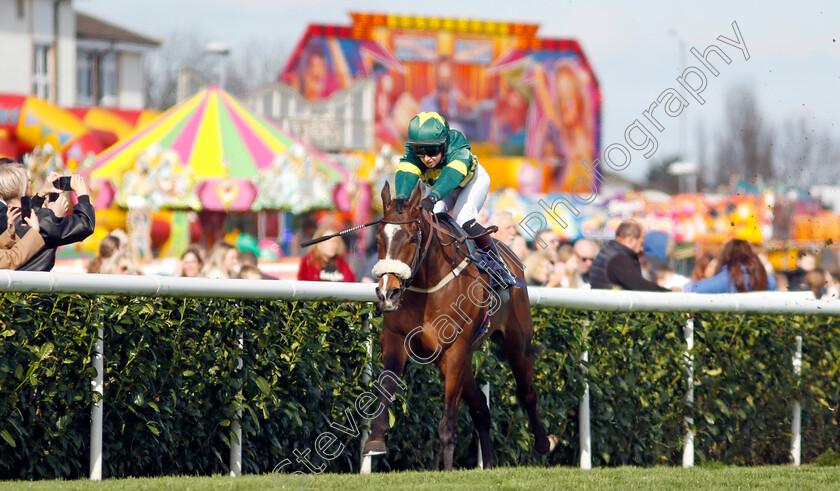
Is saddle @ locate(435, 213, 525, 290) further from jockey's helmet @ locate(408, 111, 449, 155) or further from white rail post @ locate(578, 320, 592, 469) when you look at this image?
white rail post @ locate(578, 320, 592, 469)

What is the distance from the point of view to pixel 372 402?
21.9ft

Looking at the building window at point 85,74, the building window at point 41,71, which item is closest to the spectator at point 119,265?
the building window at point 41,71

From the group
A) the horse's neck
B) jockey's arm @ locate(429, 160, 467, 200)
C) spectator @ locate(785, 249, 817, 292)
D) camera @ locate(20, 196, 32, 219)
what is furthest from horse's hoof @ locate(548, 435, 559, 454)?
spectator @ locate(785, 249, 817, 292)

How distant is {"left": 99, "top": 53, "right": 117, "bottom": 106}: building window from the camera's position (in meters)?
42.9

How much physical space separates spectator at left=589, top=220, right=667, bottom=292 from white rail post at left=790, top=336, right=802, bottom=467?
1.18 m

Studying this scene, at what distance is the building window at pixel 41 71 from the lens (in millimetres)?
39156

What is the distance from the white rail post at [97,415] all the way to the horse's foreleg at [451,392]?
1.84 meters

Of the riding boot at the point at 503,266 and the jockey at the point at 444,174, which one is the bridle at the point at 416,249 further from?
the riding boot at the point at 503,266

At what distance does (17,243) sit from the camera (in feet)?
19.1

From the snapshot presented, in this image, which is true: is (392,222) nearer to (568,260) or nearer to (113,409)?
(113,409)

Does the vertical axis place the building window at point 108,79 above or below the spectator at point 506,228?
above

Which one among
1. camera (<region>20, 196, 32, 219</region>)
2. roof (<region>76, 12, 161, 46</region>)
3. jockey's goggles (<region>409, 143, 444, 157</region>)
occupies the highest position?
roof (<region>76, 12, 161, 46</region>)

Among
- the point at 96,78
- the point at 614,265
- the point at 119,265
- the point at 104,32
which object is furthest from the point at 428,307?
the point at 104,32

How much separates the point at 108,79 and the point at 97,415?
40.1 meters
